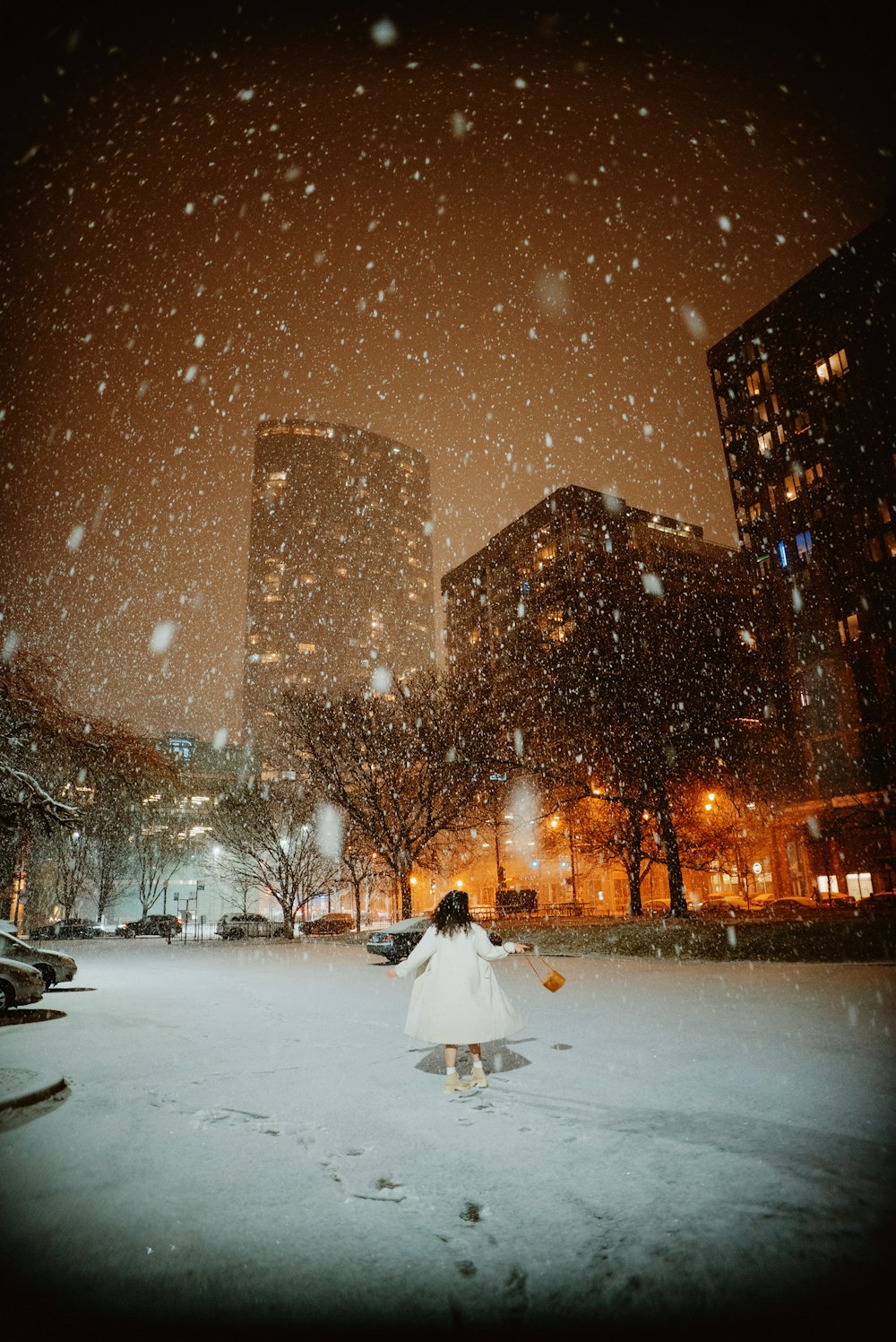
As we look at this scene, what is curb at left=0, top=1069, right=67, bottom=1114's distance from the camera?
20.4ft

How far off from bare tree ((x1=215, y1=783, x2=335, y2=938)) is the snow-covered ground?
108 feet

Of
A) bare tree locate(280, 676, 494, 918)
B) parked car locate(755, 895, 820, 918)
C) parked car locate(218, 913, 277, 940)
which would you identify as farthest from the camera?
parked car locate(218, 913, 277, 940)

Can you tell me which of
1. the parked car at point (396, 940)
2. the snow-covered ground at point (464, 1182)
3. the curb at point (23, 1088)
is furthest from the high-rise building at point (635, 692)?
the curb at point (23, 1088)

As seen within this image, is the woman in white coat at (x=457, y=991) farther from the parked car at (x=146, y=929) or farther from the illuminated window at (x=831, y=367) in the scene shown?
the illuminated window at (x=831, y=367)

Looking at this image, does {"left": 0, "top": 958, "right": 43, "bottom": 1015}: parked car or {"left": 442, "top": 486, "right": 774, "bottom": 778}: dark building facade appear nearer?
{"left": 0, "top": 958, "right": 43, "bottom": 1015}: parked car

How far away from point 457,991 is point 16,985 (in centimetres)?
1018

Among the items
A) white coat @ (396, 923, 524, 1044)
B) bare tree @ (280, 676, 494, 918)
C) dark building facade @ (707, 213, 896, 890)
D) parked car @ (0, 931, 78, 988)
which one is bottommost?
parked car @ (0, 931, 78, 988)

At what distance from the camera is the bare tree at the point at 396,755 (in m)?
33.7

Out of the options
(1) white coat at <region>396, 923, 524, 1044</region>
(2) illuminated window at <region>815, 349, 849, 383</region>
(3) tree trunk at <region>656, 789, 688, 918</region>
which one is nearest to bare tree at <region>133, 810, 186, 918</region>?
(3) tree trunk at <region>656, 789, 688, 918</region>

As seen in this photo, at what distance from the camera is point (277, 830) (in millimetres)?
43656

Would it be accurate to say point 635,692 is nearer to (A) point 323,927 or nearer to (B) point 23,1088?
(B) point 23,1088

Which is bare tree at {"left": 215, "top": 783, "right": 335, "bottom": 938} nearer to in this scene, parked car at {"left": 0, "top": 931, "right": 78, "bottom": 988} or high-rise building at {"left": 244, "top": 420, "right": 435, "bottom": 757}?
parked car at {"left": 0, "top": 931, "right": 78, "bottom": 988}

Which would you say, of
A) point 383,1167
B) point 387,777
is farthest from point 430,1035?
point 387,777

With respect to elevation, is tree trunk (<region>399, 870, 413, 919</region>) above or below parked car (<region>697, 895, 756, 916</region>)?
above
